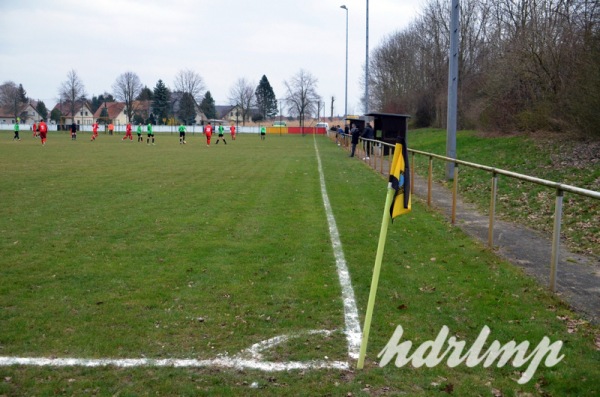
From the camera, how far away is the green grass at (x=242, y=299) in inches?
161

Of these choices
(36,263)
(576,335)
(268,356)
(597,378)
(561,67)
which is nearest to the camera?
(597,378)

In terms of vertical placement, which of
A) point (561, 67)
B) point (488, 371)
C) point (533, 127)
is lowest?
point (488, 371)

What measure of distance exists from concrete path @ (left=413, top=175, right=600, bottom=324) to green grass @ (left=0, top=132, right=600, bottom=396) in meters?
0.25

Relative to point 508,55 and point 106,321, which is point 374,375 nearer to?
point 106,321

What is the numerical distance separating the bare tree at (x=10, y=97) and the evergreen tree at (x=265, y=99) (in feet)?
182

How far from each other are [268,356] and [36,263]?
160 inches

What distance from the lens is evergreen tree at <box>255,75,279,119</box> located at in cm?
14000

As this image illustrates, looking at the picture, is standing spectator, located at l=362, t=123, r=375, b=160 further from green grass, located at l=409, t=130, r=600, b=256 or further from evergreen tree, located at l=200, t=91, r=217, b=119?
evergreen tree, located at l=200, t=91, r=217, b=119

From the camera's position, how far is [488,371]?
4.27 meters

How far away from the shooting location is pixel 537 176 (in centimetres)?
1594

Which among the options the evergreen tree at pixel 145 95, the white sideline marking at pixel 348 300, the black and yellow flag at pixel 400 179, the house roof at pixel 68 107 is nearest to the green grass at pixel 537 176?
the white sideline marking at pixel 348 300

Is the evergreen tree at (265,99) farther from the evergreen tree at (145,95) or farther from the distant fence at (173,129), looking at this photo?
the distant fence at (173,129)

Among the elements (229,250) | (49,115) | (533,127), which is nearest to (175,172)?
(229,250)

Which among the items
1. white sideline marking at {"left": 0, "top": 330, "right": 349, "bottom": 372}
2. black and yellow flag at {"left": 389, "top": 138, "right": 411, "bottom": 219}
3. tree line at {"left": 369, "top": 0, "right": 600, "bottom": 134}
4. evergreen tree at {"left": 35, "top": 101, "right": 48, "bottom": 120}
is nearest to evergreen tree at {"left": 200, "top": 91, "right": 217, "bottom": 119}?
evergreen tree at {"left": 35, "top": 101, "right": 48, "bottom": 120}
